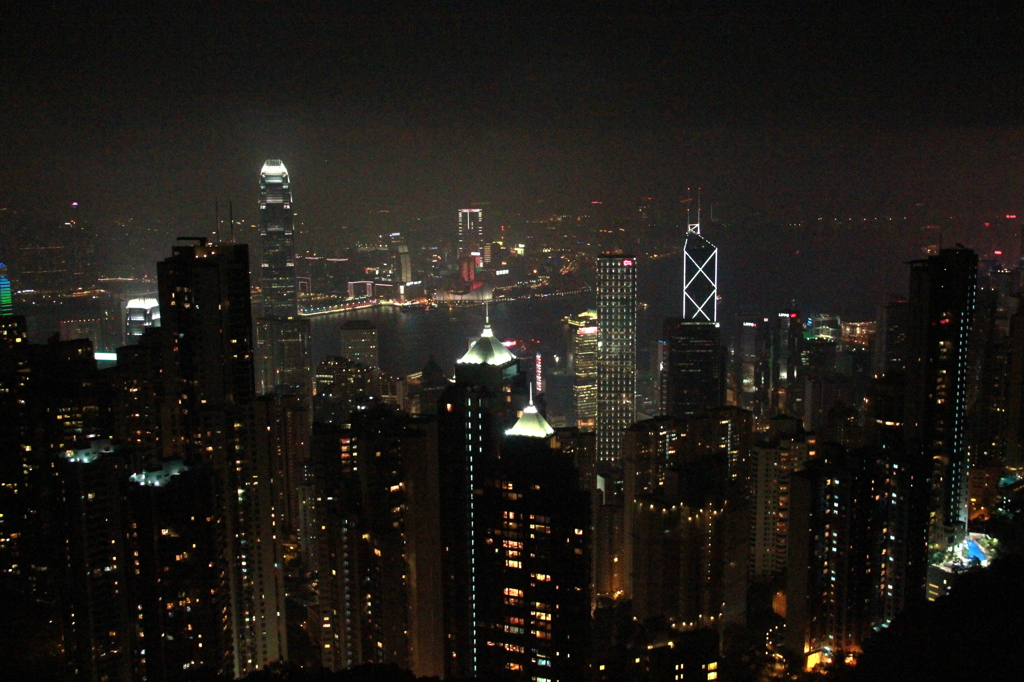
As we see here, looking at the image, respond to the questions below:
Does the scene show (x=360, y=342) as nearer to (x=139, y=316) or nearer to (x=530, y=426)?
(x=139, y=316)

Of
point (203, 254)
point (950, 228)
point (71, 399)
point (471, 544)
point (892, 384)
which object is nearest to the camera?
point (471, 544)

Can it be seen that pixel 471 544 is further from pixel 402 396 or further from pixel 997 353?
pixel 997 353

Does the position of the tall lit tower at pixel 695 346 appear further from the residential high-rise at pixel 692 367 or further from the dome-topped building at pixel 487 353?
the dome-topped building at pixel 487 353

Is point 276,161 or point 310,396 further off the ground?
point 276,161

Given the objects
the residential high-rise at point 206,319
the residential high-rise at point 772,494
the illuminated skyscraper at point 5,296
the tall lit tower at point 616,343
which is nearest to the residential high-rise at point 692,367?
the tall lit tower at point 616,343

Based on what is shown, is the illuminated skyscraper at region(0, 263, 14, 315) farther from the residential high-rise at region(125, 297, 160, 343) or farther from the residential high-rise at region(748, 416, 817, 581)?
the residential high-rise at region(748, 416, 817, 581)

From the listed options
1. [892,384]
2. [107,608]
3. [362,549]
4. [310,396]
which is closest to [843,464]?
[892,384]
